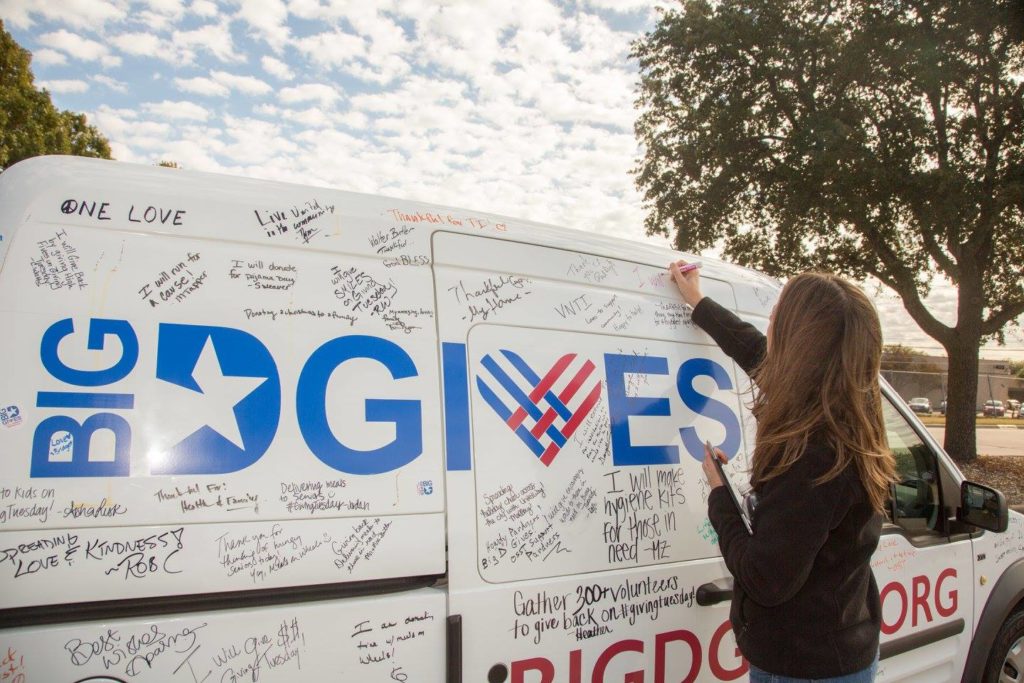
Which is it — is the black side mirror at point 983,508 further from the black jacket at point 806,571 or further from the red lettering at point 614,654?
the red lettering at point 614,654

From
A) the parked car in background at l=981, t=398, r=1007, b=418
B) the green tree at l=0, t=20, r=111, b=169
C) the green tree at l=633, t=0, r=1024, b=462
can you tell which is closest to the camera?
the green tree at l=633, t=0, r=1024, b=462

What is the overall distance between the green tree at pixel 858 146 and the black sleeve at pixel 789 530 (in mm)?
11903

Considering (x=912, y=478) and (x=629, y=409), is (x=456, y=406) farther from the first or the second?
(x=912, y=478)

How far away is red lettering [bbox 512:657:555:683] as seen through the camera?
6.16 feet

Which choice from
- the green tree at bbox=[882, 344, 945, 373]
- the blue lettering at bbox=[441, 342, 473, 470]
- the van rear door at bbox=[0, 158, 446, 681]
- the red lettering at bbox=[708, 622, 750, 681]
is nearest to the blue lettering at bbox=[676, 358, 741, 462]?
the red lettering at bbox=[708, 622, 750, 681]

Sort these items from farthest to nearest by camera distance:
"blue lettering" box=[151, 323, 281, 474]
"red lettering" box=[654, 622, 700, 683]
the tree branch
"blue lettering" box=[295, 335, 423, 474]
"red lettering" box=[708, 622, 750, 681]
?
the tree branch, "red lettering" box=[708, 622, 750, 681], "red lettering" box=[654, 622, 700, 683], "blue lettering" box=[295, 335, 423, 474], "blue lettering" box=[151, 323, 281, 474]

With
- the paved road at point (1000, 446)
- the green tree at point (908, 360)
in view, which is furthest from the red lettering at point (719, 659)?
the green tree at point (908, 360)

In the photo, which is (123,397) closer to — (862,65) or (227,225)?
(227,225)

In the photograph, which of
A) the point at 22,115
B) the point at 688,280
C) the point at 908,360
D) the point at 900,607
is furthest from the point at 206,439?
the point at 908,360

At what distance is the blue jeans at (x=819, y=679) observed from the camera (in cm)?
179

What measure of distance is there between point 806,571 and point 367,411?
109 cm

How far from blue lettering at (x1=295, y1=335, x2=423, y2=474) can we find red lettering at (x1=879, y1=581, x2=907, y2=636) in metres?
1.82

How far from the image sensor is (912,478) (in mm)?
2738

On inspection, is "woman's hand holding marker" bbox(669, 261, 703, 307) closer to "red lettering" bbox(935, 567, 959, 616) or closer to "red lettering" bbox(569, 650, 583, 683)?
"red lettering" bbox(569, 650, 583, 683)
